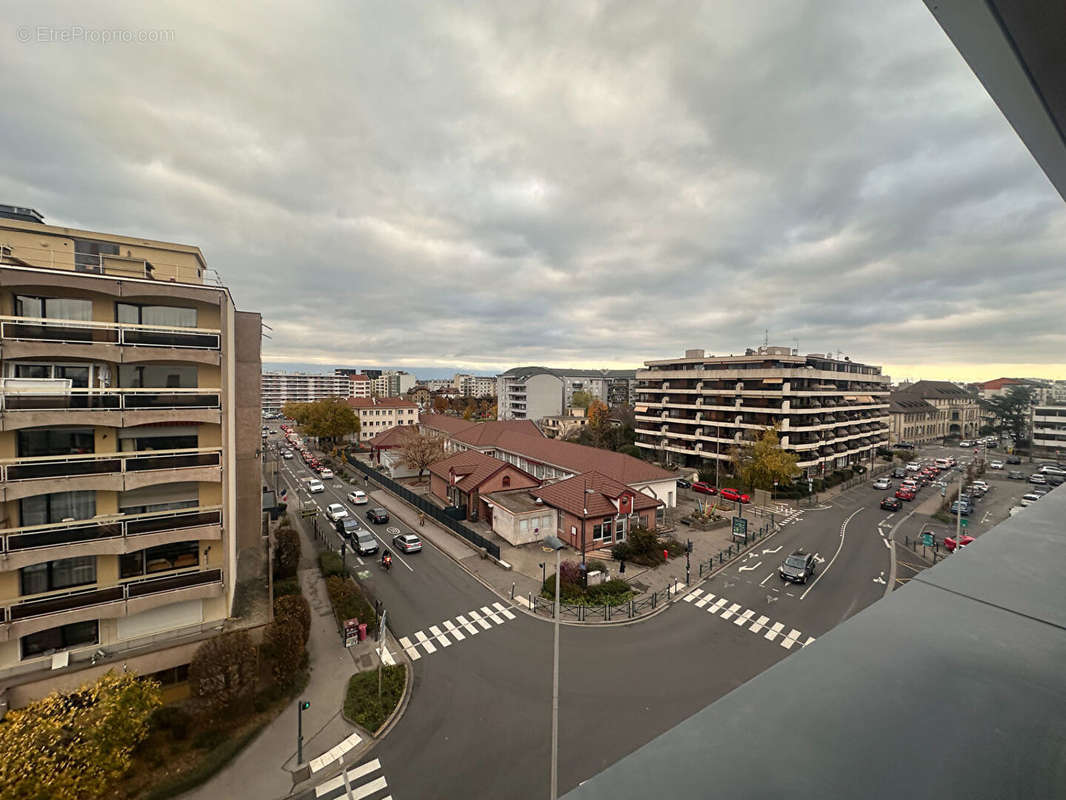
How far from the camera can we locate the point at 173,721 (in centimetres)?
1377

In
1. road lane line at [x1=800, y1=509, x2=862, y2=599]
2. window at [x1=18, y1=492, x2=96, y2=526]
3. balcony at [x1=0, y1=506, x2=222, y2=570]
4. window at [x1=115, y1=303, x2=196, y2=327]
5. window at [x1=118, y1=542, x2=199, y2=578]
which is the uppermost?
window at [x1=115, y1=303, x2=196, y2=327]

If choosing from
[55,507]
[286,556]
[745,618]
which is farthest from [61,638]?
[745,618]

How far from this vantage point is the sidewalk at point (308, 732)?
11750 mm

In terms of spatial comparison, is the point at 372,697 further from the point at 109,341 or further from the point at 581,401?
the point at 581,401

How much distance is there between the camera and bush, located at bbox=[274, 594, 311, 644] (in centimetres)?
1627

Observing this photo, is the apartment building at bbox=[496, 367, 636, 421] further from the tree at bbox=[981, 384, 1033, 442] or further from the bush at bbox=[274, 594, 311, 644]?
the bush at bbox=[274, 594, 311, 644]

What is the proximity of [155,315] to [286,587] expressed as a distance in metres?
13.3

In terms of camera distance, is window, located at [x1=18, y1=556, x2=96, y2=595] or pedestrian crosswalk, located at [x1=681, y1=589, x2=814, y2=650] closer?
window, located at [x1=18, y1=556, x2=96, y2=595]

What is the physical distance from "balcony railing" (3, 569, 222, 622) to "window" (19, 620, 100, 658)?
2.74ft

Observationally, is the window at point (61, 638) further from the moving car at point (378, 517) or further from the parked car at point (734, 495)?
the parked car at point (734, 495)

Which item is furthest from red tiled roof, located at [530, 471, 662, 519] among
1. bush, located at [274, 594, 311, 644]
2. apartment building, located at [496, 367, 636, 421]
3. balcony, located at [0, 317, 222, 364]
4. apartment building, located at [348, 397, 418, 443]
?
apartment building, located at [496, 367, 636, 421]

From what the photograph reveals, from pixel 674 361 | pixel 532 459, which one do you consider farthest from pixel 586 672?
pixel 674 361

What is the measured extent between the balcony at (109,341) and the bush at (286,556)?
38.6 ft

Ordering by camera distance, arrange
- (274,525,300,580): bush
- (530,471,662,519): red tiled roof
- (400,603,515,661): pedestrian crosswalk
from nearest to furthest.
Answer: (400,603,515,661): pedestrian crosswalk, (274,525,300,580): bush, (530,471,662,519): red tiled roof
